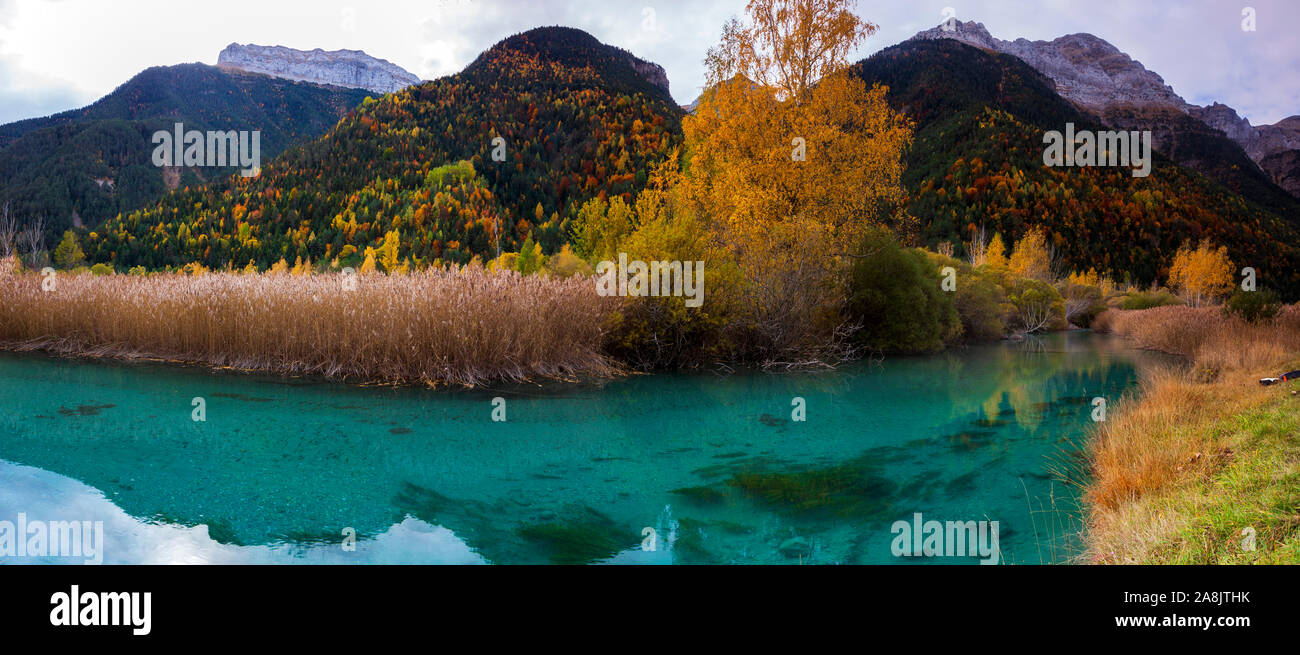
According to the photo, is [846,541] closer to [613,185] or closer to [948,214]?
[613,185]

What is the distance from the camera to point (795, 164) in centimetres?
1492

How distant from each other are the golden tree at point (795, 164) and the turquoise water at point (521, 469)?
13.6ft

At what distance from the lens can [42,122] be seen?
130875mm

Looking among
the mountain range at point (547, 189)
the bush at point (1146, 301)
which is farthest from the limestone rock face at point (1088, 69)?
the bush at point (1146, 301)

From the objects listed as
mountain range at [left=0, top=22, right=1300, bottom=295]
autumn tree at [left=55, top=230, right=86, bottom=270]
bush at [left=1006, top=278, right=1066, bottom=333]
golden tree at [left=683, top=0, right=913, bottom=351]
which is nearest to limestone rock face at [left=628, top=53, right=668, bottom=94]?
mountain range at [left=0, top=22, right=1300, bottom=295]

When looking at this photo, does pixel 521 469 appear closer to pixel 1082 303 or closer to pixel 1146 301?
pixel 1082 303

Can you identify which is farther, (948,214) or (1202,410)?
(948,214)

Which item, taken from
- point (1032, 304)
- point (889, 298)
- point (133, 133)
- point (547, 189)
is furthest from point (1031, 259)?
point (133, 133)

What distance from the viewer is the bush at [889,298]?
51.6 ft

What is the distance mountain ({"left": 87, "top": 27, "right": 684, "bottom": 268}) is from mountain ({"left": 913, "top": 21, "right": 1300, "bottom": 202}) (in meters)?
68.3

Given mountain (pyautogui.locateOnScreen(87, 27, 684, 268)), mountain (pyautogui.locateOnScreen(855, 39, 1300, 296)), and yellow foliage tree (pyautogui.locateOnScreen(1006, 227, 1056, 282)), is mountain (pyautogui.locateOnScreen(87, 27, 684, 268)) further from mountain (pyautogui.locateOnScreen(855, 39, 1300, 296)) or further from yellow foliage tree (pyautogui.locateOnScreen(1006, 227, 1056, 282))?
yellow foliage tree (pyautogui.locateOnScreen(1006, 227, 1056, 282))
